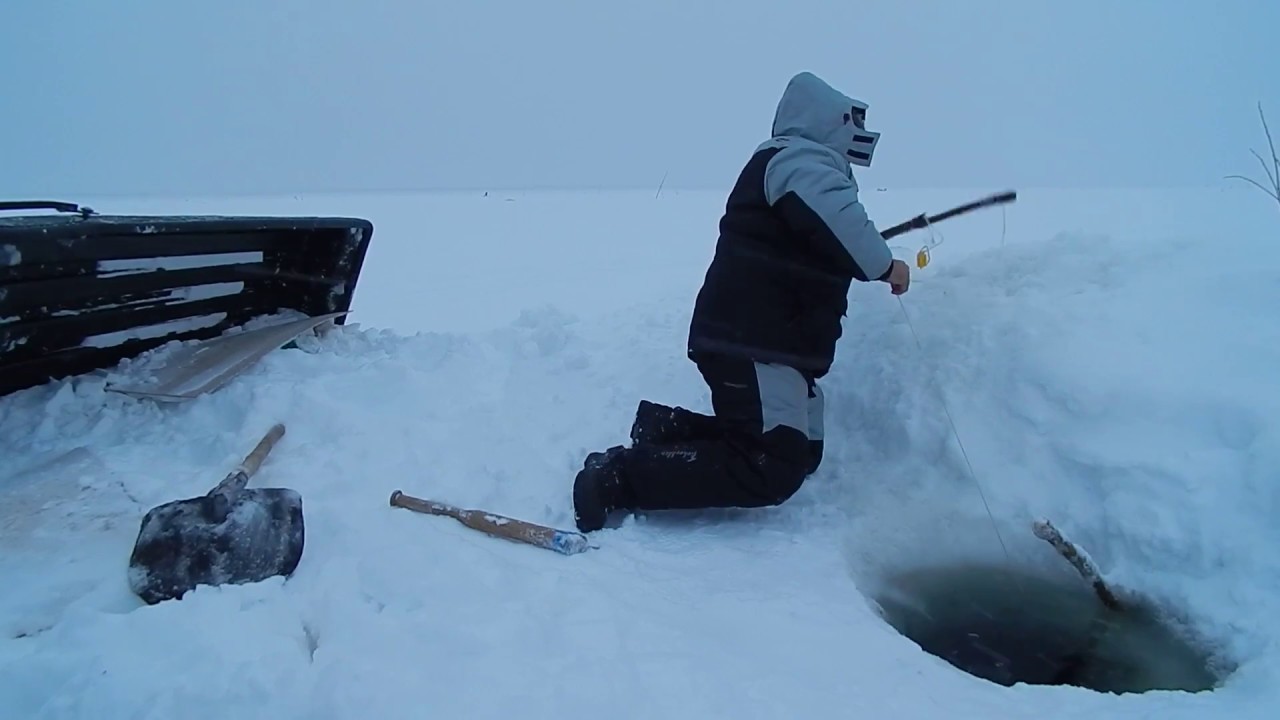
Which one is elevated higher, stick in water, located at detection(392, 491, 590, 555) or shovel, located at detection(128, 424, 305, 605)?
shovel, located at detection(128, 424, 305, 605)

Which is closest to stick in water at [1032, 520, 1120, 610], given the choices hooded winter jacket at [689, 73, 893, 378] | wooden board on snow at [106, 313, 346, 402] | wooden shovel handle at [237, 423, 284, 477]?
hooded winter jacket at [689, 73, 893, 378]

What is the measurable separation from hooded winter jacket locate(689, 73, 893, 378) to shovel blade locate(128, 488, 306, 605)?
4.98ft

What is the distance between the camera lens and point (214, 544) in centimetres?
204

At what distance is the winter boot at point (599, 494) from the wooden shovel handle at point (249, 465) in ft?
3.55

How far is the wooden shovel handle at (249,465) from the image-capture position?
2348mm

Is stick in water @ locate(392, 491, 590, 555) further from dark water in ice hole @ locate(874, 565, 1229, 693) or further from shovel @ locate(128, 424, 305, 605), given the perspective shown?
dark water in ice hole @ locate(874, 565, 1229, 693)

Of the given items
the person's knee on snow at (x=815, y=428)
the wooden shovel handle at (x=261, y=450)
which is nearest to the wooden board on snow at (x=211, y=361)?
the wooden shovel handle at (x=261, y=450)

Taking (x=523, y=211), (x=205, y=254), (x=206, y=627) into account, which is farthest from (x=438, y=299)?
(x=523, y=211)

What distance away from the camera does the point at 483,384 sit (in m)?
3.81

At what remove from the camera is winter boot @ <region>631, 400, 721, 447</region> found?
9.87 ft

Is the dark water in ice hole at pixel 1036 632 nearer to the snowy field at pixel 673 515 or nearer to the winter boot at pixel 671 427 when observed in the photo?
the snowy field at pixel 673 515

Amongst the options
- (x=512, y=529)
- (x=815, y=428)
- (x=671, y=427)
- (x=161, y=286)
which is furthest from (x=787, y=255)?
(x=161, y=286)

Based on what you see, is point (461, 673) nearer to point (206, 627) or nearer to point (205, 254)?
point (206, 627)

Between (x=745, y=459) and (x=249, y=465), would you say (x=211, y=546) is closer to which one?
(x=249, y=465)
